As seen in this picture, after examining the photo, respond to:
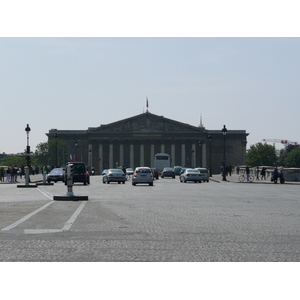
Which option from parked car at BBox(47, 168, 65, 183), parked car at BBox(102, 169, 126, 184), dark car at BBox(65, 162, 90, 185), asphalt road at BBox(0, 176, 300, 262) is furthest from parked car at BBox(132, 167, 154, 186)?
asphalt road at BBox(0, 176, 300, 262)

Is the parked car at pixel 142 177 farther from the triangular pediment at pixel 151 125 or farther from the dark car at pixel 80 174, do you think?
the triangular pediment at pixel 151 125

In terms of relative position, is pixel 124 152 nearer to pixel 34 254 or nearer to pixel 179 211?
pixel 179 211

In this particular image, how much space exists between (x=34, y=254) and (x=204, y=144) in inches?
5724

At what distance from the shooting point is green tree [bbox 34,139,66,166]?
14812 centimetres

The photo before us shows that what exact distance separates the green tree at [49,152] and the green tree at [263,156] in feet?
194

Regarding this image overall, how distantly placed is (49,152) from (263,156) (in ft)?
214

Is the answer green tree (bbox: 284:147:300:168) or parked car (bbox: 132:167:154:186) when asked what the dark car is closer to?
parked car (bbox: 132:167:154:186)

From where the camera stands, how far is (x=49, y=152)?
150m

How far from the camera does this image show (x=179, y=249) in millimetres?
10094

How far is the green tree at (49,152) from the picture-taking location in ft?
486

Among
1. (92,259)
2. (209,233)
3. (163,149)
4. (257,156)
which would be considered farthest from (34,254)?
(257,156)

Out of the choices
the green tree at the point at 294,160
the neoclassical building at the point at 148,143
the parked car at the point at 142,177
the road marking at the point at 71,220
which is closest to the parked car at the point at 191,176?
the parked car at the point at 142,177

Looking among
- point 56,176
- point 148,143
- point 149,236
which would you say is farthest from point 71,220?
point 148,143

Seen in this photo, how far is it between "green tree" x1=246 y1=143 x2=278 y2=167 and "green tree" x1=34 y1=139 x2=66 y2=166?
2326 inches
